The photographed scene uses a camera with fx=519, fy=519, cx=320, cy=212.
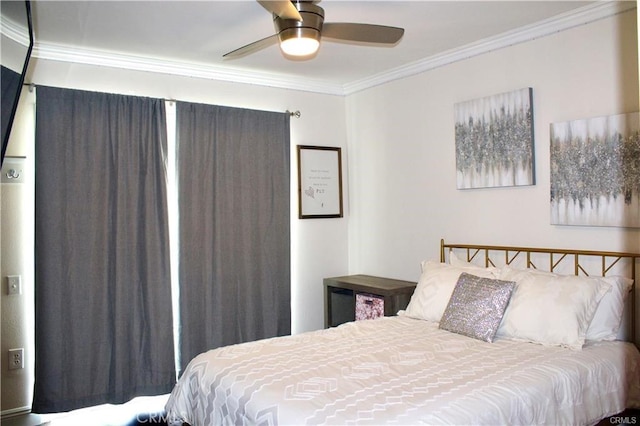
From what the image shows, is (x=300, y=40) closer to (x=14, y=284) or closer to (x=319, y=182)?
(x=319, y=182)

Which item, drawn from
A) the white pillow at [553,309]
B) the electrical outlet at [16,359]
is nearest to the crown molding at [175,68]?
the electrical outlet at [16,359]

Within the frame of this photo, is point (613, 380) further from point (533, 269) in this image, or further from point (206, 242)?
point (206, 242)

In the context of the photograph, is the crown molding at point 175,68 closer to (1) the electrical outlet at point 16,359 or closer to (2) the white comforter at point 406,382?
(1) the electrical outlet at point 16,359

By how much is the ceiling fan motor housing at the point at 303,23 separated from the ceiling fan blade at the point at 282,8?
6.1 inches

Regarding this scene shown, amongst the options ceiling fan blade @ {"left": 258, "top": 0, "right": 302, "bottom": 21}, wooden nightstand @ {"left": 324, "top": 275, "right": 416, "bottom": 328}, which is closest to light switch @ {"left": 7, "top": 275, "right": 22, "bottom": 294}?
wooden nightstand @ {"left": 324, "top": 275, "right": 416, "bottom": 328}

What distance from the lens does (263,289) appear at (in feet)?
13.7

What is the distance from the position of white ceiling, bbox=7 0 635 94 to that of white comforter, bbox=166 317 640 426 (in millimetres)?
1871

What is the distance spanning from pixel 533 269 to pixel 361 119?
7.04ft

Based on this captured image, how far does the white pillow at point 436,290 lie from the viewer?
3.27m

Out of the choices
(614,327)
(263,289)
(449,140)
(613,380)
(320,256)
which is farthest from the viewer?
(320,256)

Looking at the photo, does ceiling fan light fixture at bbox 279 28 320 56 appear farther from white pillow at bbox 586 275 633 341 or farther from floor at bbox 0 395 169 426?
floor at bbox 0 395 169 426

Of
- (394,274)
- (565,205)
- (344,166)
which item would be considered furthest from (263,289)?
(565,205)

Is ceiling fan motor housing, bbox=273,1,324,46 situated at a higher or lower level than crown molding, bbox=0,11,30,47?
higher

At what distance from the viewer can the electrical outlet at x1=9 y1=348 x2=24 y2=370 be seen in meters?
3.42
